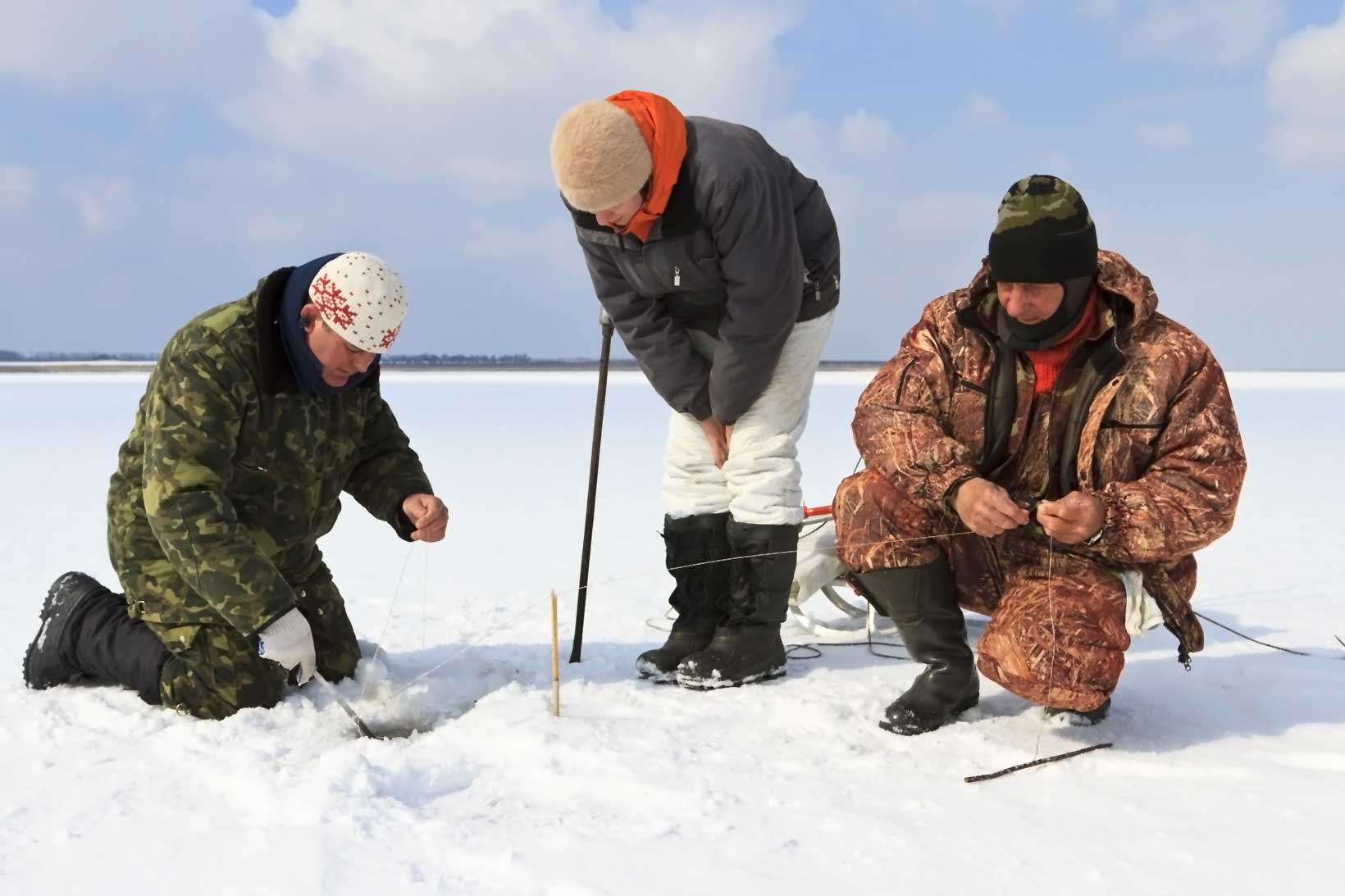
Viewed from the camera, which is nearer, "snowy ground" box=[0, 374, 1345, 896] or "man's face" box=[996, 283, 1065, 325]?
"snowy ground" box=[0, 374, 1345, 896]

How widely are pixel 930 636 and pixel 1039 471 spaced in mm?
498

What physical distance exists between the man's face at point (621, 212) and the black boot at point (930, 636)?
1126 mm

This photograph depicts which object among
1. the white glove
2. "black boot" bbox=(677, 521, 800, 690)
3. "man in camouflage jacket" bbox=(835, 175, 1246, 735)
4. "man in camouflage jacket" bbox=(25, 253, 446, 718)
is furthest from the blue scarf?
"man in camouflage jacket" bbox=(835, 175, 1246, 735)

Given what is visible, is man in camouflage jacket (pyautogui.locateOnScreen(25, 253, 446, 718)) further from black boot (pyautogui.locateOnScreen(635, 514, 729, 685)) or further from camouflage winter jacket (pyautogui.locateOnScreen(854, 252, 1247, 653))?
camouflage winter jacket (pyautogui.locateOnScreen(854, 252, 1247, 653))

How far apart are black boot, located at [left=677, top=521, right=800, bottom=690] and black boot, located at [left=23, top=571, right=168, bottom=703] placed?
1.43 m

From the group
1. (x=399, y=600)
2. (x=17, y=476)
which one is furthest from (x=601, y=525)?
(x=17, y=476)

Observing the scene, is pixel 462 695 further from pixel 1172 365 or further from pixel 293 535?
pixel 1172 365

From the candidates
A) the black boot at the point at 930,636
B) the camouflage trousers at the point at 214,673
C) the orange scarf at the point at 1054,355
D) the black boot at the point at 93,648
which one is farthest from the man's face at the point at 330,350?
the orange scarf at the point at 1054,355

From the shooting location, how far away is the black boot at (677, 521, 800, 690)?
10.4 ft

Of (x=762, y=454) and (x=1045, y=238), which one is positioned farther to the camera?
(x=762, y=454)

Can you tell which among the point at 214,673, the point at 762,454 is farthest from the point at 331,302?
the point at 762,454

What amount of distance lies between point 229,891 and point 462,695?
3.99 feet

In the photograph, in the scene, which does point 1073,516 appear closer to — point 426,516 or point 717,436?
point 717,436

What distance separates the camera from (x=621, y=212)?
→ 292 cm
